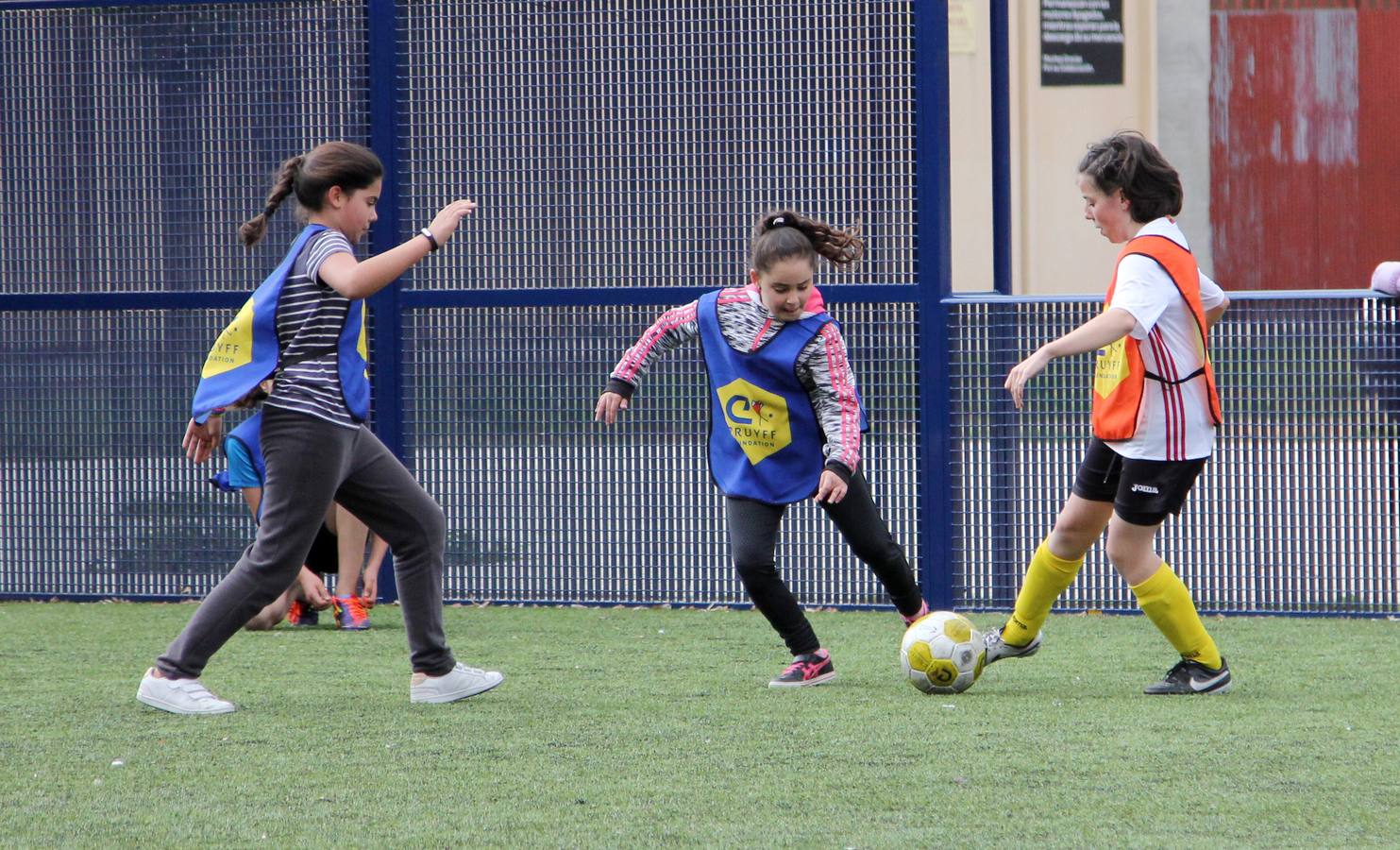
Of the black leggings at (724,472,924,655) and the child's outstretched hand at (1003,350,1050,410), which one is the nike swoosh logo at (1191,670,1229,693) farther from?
the child's outstretched hand at (1003,350,1050,410)

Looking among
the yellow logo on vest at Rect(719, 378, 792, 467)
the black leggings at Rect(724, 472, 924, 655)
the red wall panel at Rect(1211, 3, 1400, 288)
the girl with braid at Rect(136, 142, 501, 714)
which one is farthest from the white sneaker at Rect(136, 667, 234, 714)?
the red wall panel at Rect(1211, 3, 1400, 288)

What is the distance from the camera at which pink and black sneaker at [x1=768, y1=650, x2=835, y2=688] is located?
17.8 ft

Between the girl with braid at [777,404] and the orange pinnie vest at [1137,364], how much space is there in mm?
747

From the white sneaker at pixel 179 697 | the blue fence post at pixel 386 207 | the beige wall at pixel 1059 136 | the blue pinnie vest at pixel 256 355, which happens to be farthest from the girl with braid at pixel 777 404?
the beige wall at pixel 1059 136

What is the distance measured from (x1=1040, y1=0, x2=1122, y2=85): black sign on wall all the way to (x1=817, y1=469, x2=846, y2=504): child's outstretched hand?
13267mm

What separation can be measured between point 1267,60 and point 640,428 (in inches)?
458

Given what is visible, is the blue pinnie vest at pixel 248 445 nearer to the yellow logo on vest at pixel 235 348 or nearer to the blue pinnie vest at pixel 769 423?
the yellow logo on vest at pixel 235 348

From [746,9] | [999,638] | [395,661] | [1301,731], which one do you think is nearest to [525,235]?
[746,9]

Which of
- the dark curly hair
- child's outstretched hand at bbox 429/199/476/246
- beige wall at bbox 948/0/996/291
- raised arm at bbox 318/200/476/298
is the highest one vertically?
beige wall at bbox 948/0/996/291

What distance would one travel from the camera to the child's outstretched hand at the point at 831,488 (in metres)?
5.22

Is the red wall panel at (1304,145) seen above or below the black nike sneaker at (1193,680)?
above

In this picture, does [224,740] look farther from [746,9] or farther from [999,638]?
[746,9]

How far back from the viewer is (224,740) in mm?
4605

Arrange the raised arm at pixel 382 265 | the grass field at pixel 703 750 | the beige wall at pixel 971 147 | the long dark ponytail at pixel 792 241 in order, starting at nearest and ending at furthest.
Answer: the grass field at pixel 703 750 → the raised arm at pixel 382 265 → the long dark ponytail at pixel 792 241 → the beige wall at pixel 971 147
